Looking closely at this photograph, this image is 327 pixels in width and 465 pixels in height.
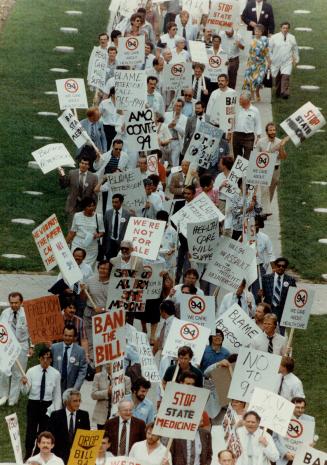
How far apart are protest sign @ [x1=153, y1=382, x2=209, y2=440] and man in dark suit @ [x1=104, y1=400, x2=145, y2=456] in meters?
1.03

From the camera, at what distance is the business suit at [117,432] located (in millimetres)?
22328

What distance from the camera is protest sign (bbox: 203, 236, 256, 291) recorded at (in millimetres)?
27109

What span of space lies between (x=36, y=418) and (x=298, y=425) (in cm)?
346

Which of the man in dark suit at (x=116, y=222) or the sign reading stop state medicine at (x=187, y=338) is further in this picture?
the man in dark suit at (x=116, y=222)

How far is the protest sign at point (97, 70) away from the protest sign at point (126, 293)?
34.4 ft

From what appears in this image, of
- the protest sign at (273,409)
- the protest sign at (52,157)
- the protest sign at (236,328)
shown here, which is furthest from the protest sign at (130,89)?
the protest sign at (273,409)

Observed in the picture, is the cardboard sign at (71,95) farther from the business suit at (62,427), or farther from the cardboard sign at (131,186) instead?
the business suit at (62,427)

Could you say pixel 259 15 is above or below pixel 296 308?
above

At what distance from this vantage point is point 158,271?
27391mm

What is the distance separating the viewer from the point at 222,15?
4009 cm

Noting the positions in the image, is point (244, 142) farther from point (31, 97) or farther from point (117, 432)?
point (117, 432)

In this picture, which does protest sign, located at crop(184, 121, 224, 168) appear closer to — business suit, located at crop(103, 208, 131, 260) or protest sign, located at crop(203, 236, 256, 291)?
business suit, located at crop(103, 208, 131, 260)

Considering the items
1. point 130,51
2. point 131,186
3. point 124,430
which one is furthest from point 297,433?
point 130,51

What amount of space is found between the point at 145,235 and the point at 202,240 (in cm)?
93
